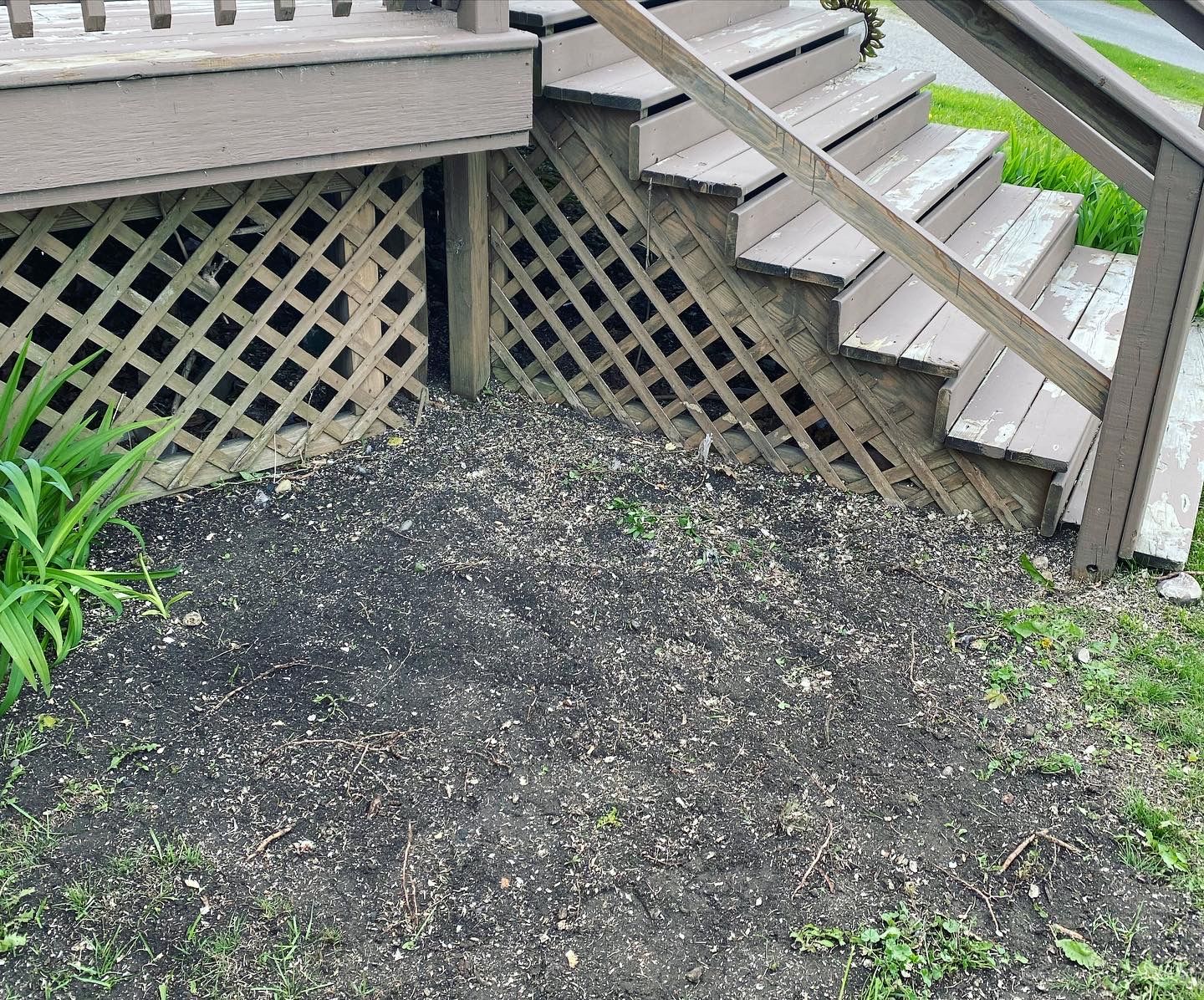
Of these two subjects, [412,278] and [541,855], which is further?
[412,278]

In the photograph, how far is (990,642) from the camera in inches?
124

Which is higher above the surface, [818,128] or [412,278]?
[818,128]

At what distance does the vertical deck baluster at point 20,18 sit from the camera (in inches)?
103

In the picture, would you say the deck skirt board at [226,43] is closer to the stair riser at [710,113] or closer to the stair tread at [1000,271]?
the stair riser at [710,113]

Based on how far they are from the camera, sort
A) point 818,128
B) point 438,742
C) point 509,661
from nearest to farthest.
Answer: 1. point 438,742
2. point 509,661
3. point 818,128

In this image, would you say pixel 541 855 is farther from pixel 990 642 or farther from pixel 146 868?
pixel 990 642

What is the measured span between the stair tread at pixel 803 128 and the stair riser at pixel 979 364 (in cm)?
89

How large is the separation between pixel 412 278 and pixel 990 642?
2286 millimetres

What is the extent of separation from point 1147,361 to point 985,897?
5.15ft

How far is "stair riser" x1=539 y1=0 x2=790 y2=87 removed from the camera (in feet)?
12.4

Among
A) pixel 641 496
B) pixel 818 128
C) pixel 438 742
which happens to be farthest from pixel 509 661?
pixel 818 128

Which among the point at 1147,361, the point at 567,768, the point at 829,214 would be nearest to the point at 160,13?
the point at 567,768

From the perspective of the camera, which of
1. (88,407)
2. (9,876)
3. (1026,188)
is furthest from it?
(1026,188)

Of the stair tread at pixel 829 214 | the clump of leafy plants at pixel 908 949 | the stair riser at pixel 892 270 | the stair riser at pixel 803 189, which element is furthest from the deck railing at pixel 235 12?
the clump of leafy plants at pixel 908 949
